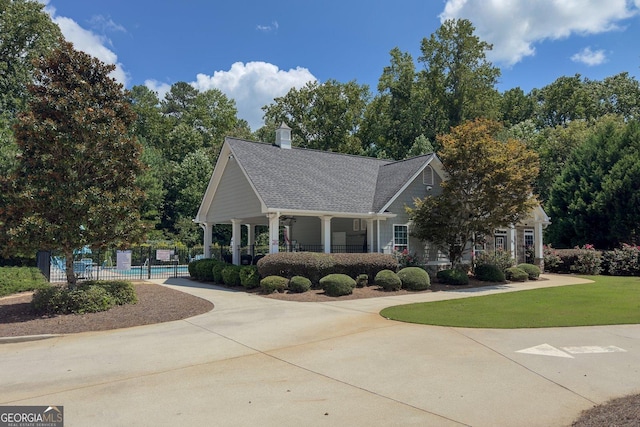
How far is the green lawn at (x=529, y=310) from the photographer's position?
33.0 feet

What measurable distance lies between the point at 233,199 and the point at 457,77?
35307 mm

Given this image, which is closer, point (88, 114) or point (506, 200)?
point (88, 114)

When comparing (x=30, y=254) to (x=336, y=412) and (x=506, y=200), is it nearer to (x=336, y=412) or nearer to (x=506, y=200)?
(x=336, y=412)

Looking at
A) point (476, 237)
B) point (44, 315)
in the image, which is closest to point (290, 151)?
point (476, 237)

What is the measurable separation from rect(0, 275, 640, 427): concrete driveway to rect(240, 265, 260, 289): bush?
7.47 meters

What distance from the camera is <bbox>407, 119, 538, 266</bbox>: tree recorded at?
19141 mm

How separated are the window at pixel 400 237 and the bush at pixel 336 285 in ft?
18.9

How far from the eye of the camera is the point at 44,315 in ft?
36.9

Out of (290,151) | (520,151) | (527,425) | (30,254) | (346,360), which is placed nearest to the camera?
(527,425)

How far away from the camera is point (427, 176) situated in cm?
2238

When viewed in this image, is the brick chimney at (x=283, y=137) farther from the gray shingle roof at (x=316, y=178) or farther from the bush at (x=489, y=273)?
the bush at (x=489, y=273)

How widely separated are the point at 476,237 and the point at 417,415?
1726cm

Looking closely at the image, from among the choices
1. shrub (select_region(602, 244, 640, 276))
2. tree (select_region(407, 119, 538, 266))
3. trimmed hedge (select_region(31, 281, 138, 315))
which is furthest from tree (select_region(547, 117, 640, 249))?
trimmed hedge (select_region(31, 281, 138, 315))

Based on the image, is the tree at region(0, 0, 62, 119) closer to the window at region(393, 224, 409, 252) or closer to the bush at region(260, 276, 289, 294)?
the bush at region(260, 276, 289, 294)
